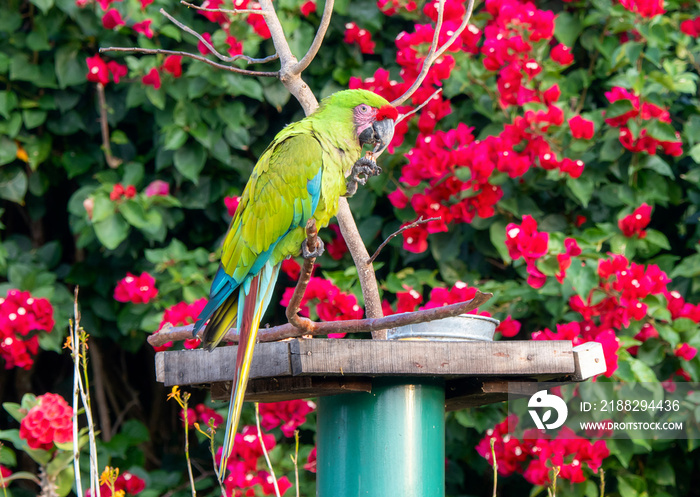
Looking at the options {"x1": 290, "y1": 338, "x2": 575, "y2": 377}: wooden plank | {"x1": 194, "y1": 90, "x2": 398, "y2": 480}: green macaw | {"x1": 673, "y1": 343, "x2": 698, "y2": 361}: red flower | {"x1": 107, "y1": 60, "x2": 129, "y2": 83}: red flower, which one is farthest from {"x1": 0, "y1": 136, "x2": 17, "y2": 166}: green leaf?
{"x1": 673, "y1": 343, "x2": 698, "y2": 361}: red flower

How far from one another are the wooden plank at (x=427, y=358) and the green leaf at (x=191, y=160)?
1415mm

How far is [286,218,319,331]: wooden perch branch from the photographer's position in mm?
1474

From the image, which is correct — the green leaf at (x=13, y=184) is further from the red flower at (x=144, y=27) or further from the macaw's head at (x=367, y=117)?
the macaw's head at (x=367, y=117)

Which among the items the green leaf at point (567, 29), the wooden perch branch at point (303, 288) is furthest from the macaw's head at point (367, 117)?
the green leaf at point (567, 29)

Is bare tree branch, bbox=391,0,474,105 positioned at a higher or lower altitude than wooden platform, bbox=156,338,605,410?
higher

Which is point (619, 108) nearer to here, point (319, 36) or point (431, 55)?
point (431, 55)

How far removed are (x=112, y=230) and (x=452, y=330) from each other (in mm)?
1429

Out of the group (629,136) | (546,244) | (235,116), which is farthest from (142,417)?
(629,136)

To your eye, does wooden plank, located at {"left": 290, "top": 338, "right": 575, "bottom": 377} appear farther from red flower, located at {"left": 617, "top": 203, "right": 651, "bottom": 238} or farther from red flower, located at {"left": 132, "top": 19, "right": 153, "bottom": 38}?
red flower, located at {"left": 132, "top": 19, "right": 153, "bottom": 38}

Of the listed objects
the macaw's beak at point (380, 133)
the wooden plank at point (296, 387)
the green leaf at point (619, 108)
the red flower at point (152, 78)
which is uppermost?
the red flower at point (152, 78)

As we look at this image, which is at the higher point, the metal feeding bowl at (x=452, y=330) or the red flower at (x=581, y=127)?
the red flower at (x=581, y=127)

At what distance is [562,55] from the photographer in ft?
8.50

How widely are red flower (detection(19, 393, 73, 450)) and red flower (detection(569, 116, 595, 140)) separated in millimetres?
1763

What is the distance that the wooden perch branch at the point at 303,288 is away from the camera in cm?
147
